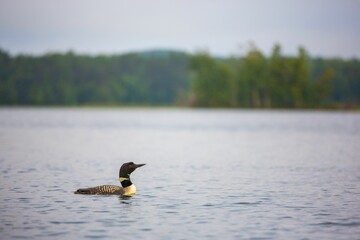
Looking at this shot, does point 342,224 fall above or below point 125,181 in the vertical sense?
below

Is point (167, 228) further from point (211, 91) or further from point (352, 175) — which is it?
point (211, 91)

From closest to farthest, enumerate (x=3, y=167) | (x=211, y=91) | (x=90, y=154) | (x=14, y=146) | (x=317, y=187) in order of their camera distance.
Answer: (x=317, y=187)
(x=3, y=167)
(x=90, y=154)
(x=14, y=146)
(x=211, y=91)

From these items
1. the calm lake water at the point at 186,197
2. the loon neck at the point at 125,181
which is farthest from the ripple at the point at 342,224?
the loon neck at the point at 125,181

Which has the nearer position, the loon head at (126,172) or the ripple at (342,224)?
the ripple at (342,224)

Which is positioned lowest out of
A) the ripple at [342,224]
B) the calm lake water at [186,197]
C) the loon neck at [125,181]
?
the calm lake water at [186,197]

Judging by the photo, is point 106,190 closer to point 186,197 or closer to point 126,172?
point 126,172

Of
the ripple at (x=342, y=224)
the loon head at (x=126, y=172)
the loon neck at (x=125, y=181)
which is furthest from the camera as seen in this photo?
the loon neck at (x=125, y=181)

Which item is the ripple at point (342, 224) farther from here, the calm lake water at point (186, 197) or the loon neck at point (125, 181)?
the loon neck at point (125, 181)

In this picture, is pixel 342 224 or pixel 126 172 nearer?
pixel 342 224

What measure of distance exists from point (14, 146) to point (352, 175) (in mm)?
25770

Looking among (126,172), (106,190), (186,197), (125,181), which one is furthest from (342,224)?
(106,190)

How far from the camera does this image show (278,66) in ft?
551

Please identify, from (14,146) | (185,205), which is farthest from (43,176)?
(14,146)

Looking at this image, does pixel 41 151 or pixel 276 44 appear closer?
pixel 41 151
